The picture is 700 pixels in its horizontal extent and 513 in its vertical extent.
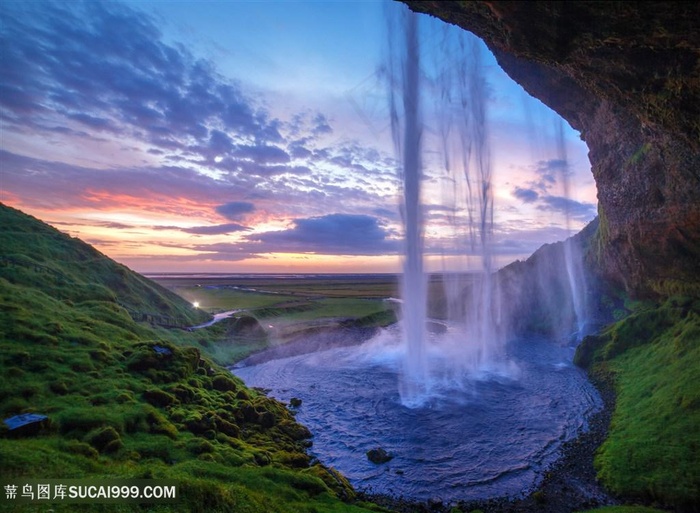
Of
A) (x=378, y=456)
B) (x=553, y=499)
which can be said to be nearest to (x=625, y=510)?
(x=553, y=499)

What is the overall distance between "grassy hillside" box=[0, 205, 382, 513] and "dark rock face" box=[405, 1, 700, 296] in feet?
77.3

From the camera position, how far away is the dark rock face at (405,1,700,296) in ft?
41.7

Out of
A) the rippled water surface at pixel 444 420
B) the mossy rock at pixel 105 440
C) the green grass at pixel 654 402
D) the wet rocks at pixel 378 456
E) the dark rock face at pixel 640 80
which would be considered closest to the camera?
the dark rock face at pixel 640 80

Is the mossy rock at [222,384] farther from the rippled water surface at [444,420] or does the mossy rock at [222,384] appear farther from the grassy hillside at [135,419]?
the rippled water surface at [444,420]

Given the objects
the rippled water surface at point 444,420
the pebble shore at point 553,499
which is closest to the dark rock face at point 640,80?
the rippled water surface at point 444,420

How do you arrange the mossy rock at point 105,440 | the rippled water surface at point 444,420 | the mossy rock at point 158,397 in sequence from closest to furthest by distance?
the mossy rock at point 105,440, the rippled water surface at point 444,420, the mossy rock at point 158,397

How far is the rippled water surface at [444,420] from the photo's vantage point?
23.3 metres

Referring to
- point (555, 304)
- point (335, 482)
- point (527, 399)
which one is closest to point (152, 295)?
point (335, 482)

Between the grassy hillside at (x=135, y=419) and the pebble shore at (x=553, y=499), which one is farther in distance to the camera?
the pebble shore at (x=553, y=499)

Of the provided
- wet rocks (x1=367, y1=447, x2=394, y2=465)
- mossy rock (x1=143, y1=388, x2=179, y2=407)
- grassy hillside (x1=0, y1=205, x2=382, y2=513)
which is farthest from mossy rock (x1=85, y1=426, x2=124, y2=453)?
wet rocks (x1=367, y1=447, x2=394, y2=465)

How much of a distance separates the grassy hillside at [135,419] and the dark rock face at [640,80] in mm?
23564

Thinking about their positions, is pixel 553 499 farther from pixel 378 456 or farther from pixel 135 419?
pixel 135 419

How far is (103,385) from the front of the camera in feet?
85.4

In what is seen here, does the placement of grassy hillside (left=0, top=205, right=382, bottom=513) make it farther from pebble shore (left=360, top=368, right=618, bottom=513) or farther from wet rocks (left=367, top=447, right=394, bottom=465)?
wet rocks (left=367, top=447, right=394, bottom=465)
